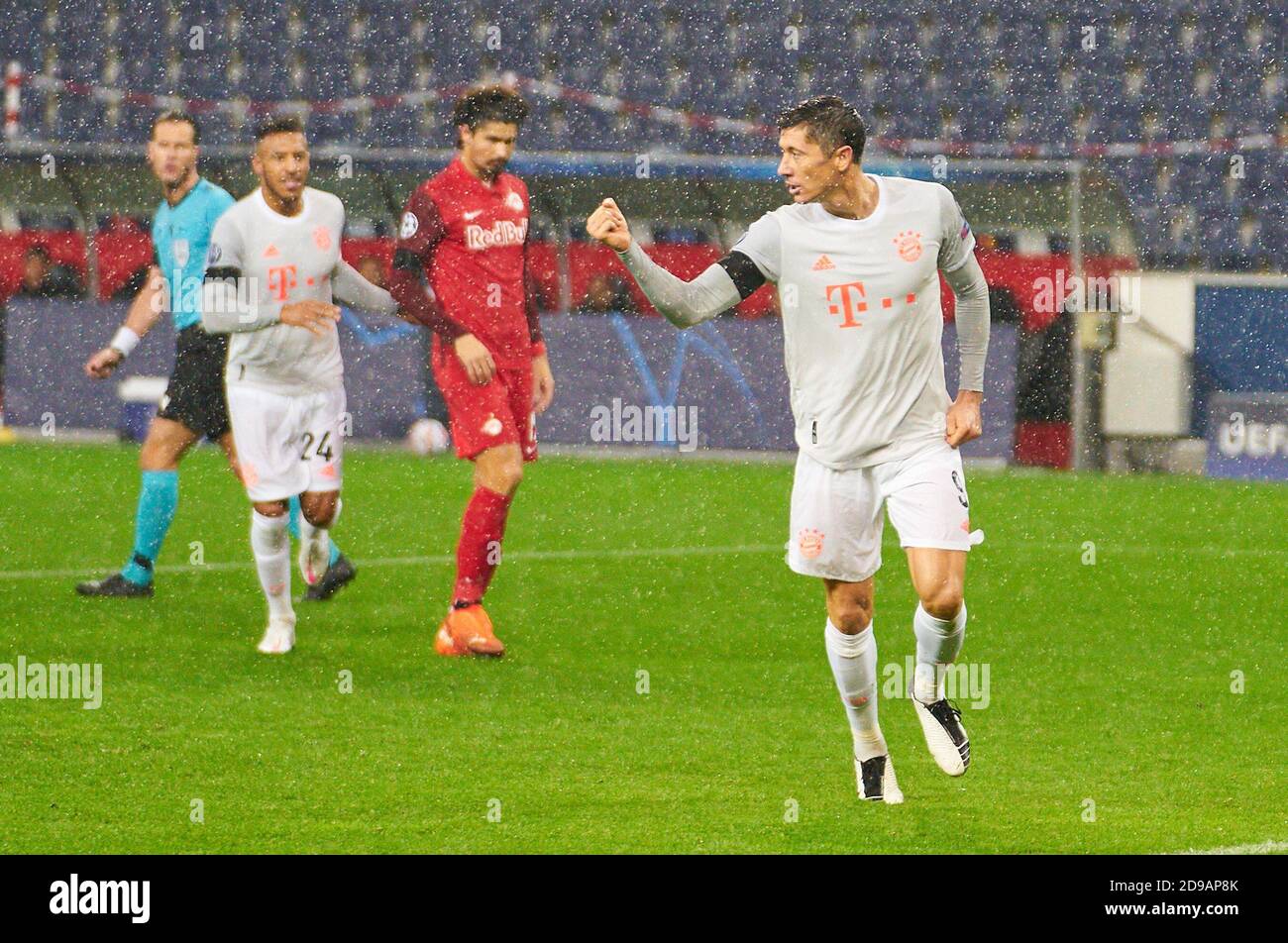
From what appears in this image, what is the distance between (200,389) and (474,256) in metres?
1.57

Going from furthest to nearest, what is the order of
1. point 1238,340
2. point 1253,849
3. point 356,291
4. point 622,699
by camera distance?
point 1238,340 < point 356,291 < point 622,699 < point 1253,849

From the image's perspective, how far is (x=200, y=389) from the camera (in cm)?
861

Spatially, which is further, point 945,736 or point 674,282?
point 945,736

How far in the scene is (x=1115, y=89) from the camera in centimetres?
2311

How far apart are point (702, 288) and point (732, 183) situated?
1298 cm

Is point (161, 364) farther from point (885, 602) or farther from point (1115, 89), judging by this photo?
point (1115, 89)

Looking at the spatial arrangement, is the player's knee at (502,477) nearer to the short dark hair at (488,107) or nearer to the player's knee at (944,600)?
the short dark hair at (488,107)

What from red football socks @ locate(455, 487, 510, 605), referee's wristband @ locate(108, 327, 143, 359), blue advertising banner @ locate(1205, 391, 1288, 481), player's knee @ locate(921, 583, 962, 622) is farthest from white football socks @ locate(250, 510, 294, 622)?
blue advertising banner @ locate(1205, 391, 1288, 481)

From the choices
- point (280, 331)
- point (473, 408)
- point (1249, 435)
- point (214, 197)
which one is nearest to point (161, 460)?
point (214, 197)

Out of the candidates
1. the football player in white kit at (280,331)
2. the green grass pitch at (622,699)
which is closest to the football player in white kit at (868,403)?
the green grass pitch at (622,699)

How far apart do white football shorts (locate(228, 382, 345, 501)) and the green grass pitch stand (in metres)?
0.62

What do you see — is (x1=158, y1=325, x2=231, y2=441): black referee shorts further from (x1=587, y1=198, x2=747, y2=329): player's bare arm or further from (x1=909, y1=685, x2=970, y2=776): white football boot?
(x1=909, y1=685, x2=970, y2=776): white football boot

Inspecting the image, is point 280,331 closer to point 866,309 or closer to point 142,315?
point 142,315

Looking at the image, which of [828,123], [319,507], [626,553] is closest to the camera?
[828,123]
